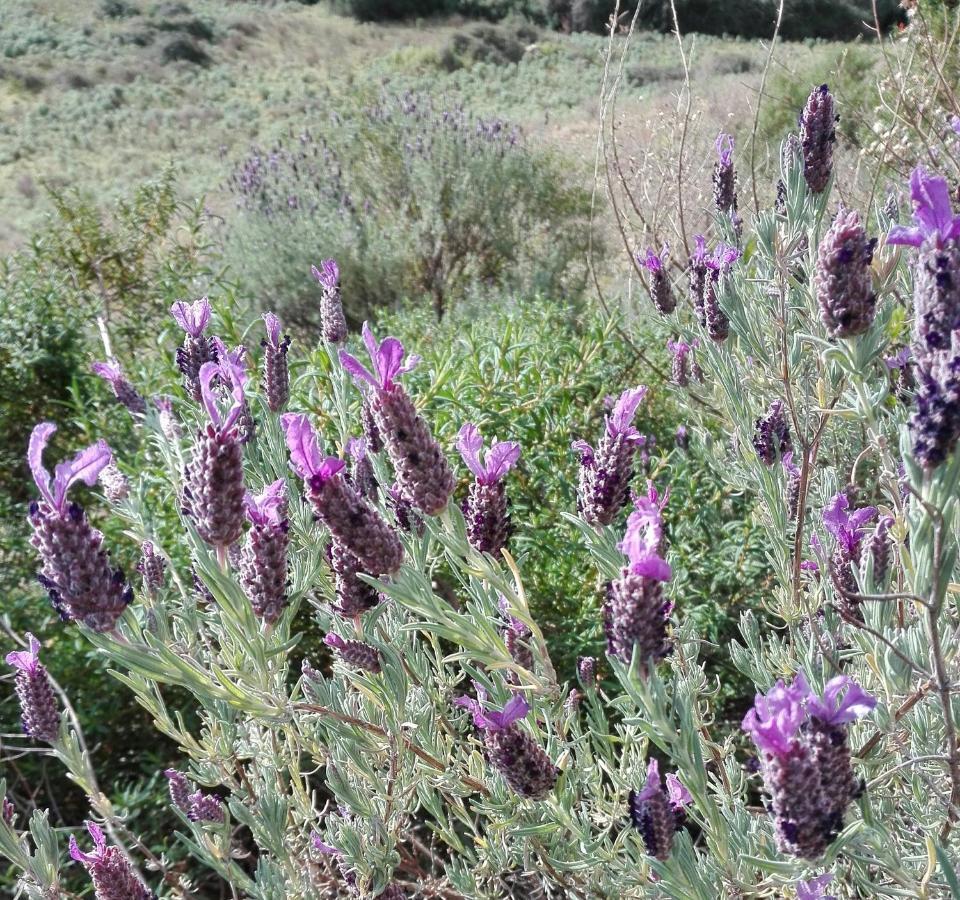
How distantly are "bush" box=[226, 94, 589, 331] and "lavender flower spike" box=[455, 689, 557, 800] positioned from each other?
3.87 m

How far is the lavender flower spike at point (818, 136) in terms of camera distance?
4.12 ft

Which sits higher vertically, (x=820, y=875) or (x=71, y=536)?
(x=71, y=536)

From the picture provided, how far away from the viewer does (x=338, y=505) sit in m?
1.00

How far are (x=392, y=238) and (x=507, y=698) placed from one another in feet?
14.6

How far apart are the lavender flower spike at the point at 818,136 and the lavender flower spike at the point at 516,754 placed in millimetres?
873

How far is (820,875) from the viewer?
95 centimetres

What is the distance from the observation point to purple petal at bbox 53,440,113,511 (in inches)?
36.8

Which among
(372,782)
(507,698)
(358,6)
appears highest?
(358,6)

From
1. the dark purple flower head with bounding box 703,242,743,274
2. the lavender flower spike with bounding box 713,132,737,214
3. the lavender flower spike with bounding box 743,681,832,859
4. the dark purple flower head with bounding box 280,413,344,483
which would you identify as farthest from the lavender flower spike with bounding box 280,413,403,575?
the lavender flower spike with bounding box 713,132,737,214

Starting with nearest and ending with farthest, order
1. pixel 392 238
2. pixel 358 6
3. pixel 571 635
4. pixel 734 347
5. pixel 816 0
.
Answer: pixel 734 347
pixel 571 635
pixel 392 238
pixel 816 0
pixel 358 6

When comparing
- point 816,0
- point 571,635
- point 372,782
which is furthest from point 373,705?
point 816,0

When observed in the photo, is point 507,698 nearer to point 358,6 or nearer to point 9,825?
point 9,825

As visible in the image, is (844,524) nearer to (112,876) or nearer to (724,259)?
(724,259)

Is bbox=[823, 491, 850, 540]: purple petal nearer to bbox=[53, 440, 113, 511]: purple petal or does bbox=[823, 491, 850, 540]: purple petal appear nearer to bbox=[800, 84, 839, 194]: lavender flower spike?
bbox=[800, 84, 839, 194]: lavender flower spike
